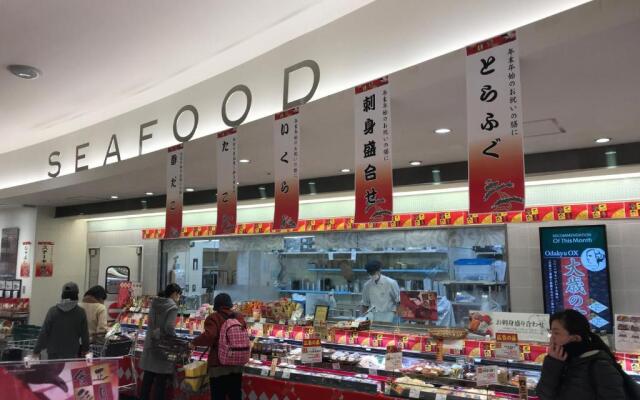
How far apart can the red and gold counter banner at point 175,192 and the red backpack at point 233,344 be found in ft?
4.40

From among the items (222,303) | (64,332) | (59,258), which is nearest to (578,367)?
(222,303)

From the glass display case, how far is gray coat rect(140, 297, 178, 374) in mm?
2755

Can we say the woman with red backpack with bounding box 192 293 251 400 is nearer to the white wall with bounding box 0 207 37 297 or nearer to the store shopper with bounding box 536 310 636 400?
the store shopper with bounding box 536 310 636 400

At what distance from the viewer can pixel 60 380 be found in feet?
8.85

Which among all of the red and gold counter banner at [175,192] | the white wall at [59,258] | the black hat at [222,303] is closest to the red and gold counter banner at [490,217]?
the black hat at [222,303]

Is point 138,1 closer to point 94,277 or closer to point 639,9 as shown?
point 639,9

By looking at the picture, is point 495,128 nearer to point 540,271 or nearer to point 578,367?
point 578,367

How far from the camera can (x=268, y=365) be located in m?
5.27

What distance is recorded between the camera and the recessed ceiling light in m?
A: 5.89

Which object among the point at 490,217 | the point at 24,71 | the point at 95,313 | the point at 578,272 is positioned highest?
the point at 24,71

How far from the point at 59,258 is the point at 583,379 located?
11303 mm

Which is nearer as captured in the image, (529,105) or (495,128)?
(495,128)

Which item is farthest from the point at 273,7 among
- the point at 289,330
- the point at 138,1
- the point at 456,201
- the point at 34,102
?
the point at 34,102

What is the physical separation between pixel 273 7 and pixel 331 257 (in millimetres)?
4535
